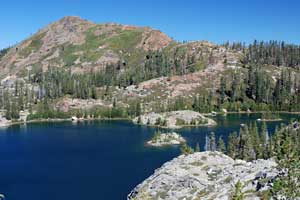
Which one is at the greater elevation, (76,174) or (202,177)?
(202,177)

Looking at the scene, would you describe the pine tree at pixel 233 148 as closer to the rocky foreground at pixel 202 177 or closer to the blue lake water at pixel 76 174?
the blue lake water at pixel 76 174

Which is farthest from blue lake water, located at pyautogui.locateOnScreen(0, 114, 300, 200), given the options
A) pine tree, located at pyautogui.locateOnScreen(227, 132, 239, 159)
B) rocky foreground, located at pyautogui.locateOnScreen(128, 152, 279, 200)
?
pine tree, located at pyautogui.locateOnScreen(227, 132, 239, 159)

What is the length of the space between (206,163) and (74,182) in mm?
57452

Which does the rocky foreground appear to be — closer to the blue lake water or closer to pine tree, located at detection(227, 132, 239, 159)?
the blue lake water

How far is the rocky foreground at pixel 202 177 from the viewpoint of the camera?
81875 millimetres

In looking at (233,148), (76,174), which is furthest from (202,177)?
(76,174)

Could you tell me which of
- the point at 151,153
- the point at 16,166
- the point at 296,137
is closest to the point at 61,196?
the point at 16,166

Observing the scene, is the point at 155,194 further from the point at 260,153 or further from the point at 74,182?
the point at 260,153

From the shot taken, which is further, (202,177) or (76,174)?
(76,174)

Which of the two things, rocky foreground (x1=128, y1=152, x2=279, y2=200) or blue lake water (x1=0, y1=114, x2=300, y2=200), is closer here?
rocky foreground (x1=128, y1=152, x2=279, y2=200)

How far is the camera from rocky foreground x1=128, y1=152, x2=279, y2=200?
81875 millimetres

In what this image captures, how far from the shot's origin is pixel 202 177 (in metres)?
106

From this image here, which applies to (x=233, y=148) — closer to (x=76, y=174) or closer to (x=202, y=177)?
(x=76, y=174)

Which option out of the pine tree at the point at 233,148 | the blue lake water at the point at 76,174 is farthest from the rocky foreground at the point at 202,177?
the pine tree at the point at 233,148
